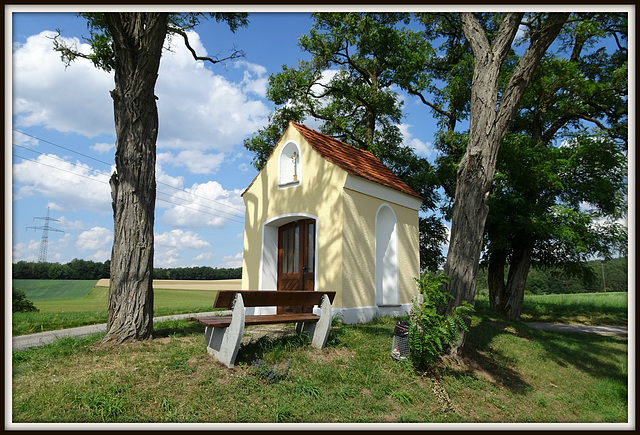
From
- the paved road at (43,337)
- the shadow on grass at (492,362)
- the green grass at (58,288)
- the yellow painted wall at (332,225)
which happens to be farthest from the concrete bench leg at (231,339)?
the green grass at (58,288)

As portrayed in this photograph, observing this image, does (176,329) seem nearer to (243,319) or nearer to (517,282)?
(243,319)

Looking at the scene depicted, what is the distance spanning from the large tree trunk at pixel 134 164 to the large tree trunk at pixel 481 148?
5727 mm

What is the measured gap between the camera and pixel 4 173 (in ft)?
13.0

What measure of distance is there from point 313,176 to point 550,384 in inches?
279

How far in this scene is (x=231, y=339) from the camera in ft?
17.8

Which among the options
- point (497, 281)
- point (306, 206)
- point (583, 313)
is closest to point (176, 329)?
point (306, 206)

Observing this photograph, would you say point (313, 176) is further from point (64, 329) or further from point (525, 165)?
point (525, 165)

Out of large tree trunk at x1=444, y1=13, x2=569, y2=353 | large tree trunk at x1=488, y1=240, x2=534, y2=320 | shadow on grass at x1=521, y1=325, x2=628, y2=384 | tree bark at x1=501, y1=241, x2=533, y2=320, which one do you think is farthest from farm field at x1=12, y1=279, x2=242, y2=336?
tree bark at x1=501, y1=241, x2=533, y2=320

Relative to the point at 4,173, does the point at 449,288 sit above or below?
below

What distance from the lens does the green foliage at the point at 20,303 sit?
46.3ft

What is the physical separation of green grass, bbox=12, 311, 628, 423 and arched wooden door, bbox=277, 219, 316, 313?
245 cm

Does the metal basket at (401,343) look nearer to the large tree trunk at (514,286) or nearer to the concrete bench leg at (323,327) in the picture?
the concrete bench leg at (323,327)

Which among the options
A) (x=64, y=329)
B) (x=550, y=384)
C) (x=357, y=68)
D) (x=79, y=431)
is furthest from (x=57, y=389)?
(x=357, y=68)

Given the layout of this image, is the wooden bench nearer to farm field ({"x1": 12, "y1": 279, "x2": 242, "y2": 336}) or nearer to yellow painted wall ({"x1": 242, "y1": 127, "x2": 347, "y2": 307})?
yellow painted wall ({"x1": 242, "y1": 127, "x2": 347, "y2": 307})
